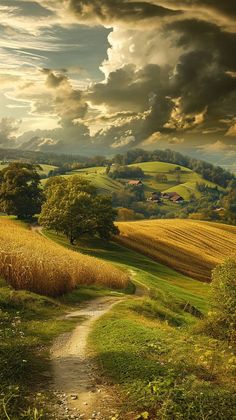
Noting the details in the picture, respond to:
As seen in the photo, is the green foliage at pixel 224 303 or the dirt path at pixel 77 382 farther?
the green foliage at pixel 224 303

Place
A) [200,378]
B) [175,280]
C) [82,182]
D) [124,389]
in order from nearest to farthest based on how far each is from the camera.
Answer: [124,389] < [200,378] < [175,280] < [82,182]

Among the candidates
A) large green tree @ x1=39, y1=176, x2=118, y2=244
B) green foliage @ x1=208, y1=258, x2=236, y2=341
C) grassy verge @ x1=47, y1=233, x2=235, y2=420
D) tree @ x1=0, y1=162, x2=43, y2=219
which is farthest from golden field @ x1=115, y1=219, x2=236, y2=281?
grassy verge @ x1=47, y1=233, x2=235, y2=420

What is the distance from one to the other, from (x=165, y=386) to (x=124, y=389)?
98 cm

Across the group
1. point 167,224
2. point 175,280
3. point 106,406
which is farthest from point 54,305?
point 167,224

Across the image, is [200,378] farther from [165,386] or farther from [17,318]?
[17,318]

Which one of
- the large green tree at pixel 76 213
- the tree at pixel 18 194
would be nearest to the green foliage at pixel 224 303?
the large green tree at pixel 76 213

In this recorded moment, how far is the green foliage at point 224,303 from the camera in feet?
57.3

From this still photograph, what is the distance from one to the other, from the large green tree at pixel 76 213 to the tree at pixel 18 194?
1429cm

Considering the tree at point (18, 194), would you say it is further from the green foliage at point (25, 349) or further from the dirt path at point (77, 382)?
the dirt path at point (77, 382)

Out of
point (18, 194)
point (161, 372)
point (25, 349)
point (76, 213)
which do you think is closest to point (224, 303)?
point (161, 372)

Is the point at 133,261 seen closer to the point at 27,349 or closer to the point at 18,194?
the point at 18,194

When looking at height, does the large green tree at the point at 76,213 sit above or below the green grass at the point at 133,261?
above

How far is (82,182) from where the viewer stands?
77500 mm

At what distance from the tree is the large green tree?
14.3 m
